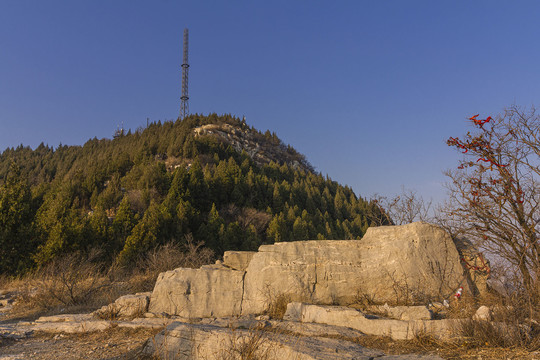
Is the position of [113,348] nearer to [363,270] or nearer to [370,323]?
[370,323]

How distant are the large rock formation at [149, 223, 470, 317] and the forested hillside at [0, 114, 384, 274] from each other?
22.1ft

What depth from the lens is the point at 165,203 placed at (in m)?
26.9

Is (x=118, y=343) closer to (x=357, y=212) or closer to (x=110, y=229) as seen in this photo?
(x=110, y=229)

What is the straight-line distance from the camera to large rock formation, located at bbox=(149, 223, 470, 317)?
24.6 ft

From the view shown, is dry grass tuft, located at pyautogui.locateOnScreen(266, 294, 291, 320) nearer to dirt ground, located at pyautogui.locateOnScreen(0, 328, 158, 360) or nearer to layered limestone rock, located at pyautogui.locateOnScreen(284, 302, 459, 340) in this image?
layered limestone rock, located at pyautogui.locateOnScreen(284, 302, 459, 340)

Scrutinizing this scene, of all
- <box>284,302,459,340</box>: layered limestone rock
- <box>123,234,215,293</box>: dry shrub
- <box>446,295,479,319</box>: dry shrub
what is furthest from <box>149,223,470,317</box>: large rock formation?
<box>123,234,215,293</box>: dry shrub

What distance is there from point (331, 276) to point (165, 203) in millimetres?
21240

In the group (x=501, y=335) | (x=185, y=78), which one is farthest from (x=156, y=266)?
(x=185, y=78)

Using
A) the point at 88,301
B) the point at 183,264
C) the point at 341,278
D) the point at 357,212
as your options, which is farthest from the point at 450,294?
the point at 357,212

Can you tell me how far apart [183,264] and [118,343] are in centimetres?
958

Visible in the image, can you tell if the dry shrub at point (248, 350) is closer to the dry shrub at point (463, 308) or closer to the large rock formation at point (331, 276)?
the dry shrub at point (463, 308)

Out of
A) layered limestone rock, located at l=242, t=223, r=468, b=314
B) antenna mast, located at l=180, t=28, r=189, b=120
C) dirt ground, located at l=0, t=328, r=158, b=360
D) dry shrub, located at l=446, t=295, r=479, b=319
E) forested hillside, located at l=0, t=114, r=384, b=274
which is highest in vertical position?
antenna mast, located at l=180, t=28, r=189, b=120

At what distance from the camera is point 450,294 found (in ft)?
23.6

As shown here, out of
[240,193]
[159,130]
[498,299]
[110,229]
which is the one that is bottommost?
[498,299]
